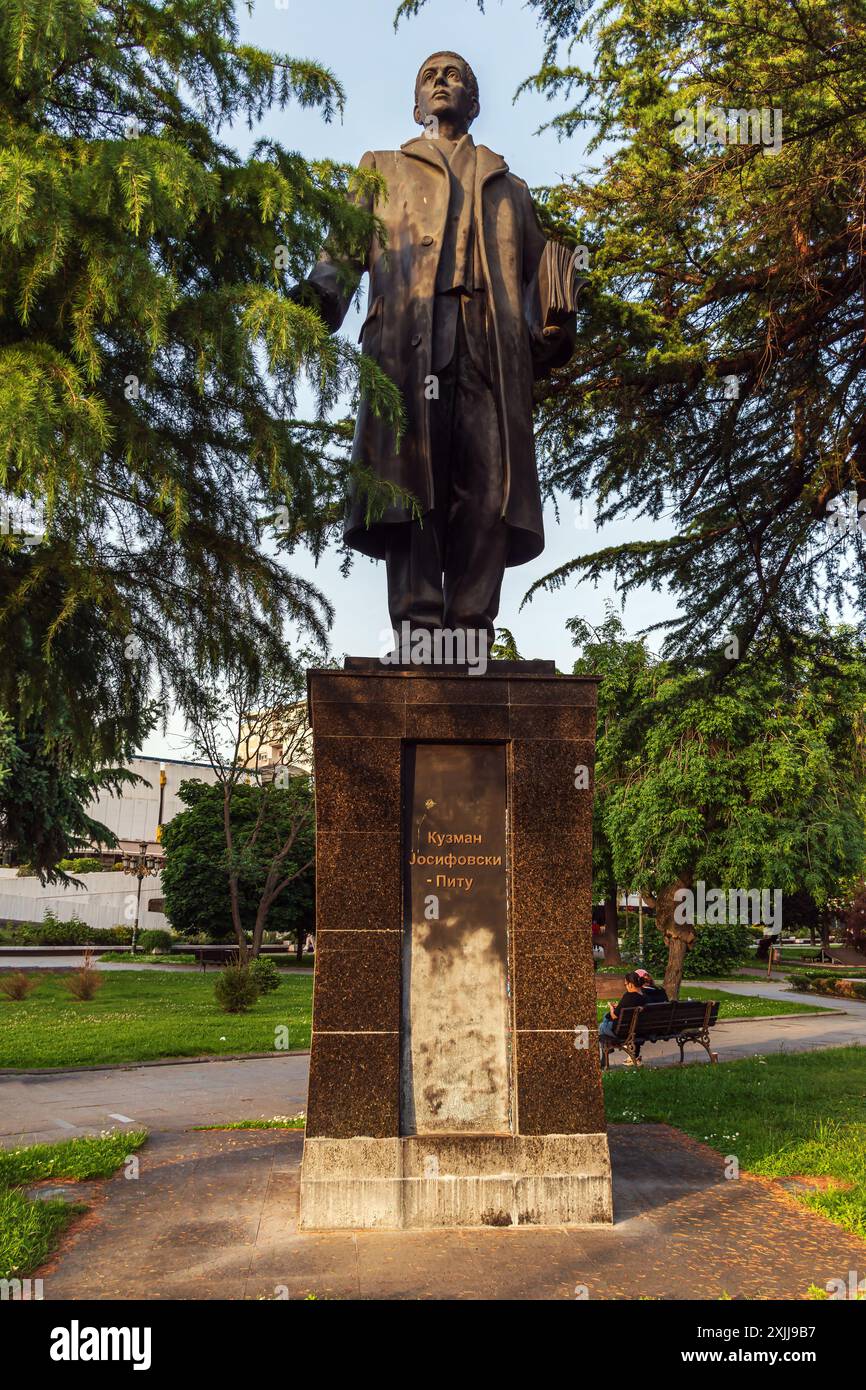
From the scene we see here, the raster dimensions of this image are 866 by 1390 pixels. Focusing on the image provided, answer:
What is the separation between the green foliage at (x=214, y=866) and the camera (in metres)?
31.0

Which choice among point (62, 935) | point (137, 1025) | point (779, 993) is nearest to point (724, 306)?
point (137, 1025)

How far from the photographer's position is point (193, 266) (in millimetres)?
4160

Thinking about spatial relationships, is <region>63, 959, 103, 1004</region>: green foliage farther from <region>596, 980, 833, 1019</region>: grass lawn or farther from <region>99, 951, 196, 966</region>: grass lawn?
<region>99, 951, 196, 966</region>: grass lawn

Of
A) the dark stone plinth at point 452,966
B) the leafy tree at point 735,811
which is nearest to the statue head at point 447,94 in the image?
the dark stone plinth at point 452,966

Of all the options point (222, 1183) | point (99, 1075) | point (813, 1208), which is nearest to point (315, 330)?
point (222, 1183)

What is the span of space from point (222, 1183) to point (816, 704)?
7813 millimetres

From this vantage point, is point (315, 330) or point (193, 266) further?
point (193, 266)

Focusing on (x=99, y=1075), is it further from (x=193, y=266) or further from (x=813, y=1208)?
(x=193, y=266)

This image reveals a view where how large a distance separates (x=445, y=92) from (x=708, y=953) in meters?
29.0

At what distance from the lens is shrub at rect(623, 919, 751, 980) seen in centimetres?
3067

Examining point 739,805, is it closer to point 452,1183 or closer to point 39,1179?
point 452,1183

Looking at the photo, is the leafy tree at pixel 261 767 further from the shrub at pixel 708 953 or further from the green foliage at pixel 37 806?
the shrub at pixel 708 953

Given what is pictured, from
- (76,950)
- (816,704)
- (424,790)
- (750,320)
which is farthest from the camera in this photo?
(76,950)

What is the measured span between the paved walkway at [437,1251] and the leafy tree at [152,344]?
2657 millimetres
